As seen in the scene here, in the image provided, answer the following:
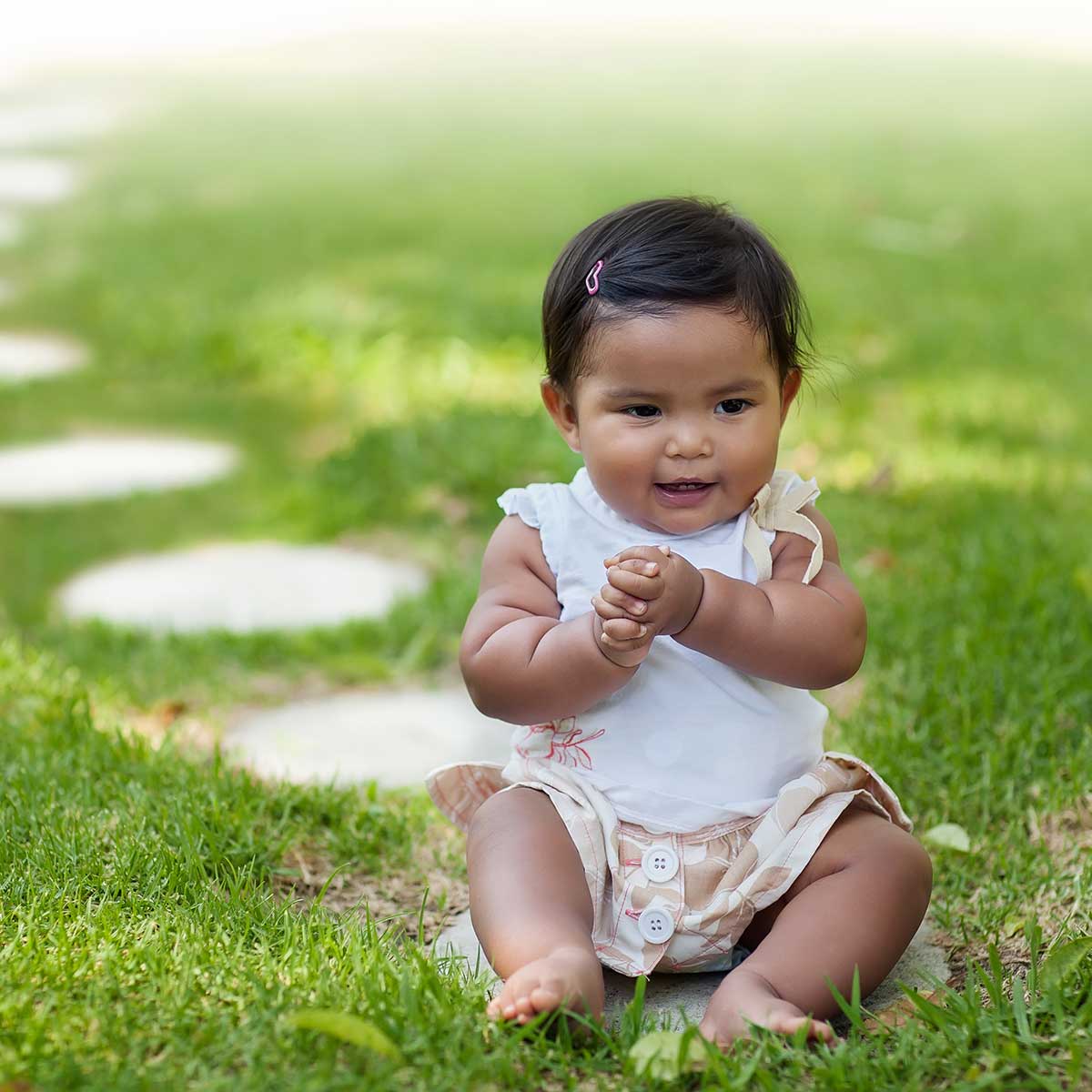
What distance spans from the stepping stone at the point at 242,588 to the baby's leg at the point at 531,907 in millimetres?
1619

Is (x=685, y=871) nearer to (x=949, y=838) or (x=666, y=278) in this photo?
(x=949, y=838)

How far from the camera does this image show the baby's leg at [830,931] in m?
1.90

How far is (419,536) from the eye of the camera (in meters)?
4.42

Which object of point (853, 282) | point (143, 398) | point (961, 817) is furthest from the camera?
point (853, 282)

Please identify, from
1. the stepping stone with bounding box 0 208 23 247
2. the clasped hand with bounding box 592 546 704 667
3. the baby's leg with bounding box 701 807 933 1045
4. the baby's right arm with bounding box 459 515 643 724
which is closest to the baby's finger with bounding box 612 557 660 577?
the clasped hand with bounding box 592 546 704 667

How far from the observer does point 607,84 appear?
63.4 feet

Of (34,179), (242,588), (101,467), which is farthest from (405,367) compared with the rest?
(34,179)

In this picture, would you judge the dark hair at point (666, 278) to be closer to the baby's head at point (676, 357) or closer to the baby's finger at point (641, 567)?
the baby's head at point (676, 357)

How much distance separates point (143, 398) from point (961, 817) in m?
4.26

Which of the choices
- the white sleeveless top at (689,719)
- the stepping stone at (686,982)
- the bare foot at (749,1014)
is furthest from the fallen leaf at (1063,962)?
the white sleeveless top at (689,719)

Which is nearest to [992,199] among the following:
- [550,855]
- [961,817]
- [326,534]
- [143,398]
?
[143,398]

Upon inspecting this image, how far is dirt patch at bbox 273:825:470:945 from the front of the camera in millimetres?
2354

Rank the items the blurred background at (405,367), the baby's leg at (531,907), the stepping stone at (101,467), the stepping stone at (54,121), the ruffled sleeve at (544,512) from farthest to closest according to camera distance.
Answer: the stepping stone at (54,121)
the stepping stone at (101,467)
the blurred background at (405,367)
the ruffled sleeve at (544,512)
the baby's leg at (531,907)

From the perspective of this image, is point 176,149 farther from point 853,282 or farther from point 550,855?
point 550,855
